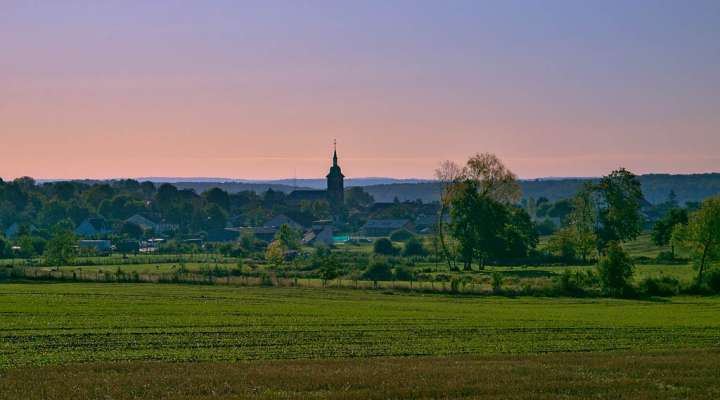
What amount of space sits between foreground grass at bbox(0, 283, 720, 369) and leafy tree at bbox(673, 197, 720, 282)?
1672 centimetres

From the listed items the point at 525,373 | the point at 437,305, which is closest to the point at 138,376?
the point at 525,373

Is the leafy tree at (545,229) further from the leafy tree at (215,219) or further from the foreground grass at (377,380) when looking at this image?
the foreground grass at (377,380)

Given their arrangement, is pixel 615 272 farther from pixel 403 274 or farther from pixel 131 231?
pixel 131 231

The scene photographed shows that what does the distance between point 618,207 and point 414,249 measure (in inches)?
1017

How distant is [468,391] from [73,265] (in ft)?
245

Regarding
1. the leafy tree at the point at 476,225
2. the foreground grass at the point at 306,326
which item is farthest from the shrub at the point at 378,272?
the foreground grass at the point at 306,326

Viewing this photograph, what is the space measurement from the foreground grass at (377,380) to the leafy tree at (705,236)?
48903 mm

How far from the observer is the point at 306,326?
40.4 m

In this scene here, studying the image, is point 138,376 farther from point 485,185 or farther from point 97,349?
point 485,185

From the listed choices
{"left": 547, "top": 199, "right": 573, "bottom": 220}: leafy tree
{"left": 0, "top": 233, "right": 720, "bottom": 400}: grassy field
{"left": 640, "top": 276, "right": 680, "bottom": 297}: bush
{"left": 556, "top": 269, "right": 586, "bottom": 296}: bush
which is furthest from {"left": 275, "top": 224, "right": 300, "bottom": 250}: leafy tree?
{"left": 547, "top": 199, "right": 573, "bottom": 220}: leafy tree

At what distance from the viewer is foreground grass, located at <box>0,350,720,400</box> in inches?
938

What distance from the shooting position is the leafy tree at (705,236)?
7538 cm

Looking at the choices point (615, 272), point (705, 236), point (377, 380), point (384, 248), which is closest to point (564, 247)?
point (705, 236)

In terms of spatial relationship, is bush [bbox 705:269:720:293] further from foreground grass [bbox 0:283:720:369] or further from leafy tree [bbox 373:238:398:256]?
leafy tree [bbox 373:238:398:256]
